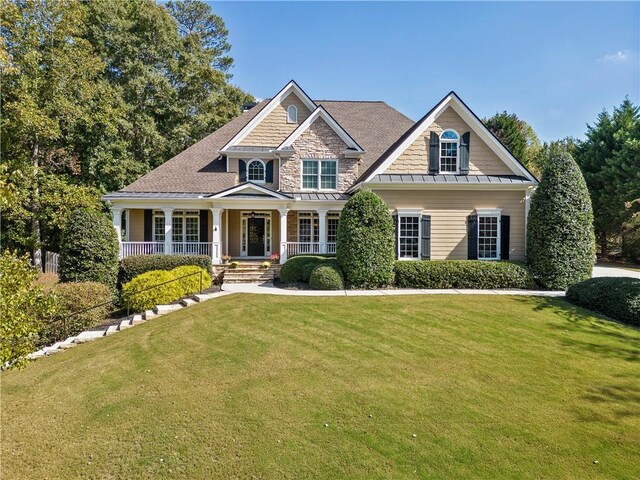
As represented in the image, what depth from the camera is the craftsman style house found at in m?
14.9

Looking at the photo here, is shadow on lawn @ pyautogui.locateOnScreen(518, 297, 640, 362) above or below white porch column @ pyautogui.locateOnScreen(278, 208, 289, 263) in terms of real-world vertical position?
below

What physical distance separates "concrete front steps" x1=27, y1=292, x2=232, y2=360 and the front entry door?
736 cm

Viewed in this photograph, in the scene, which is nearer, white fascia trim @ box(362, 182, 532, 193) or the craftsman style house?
white fascia trim @ box(362, 182, 532, 193)

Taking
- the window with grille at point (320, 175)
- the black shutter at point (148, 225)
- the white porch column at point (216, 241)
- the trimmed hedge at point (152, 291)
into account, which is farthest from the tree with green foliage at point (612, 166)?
the black shutter at point (148, 225)

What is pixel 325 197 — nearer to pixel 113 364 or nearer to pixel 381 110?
pixel 381 110

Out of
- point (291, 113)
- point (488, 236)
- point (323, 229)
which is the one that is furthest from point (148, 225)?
point (488, 236)

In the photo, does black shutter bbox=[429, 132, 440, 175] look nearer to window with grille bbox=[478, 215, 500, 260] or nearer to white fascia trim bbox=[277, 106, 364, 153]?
window with grille bbox=[478, 215, 500, 260]

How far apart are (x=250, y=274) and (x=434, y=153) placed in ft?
32.7

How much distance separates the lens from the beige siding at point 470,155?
15.1 m

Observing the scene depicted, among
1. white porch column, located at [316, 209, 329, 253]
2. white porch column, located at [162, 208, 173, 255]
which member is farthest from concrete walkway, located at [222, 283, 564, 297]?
white porch column, located at [162, 208, 173, 255]

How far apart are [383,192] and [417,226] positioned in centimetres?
213

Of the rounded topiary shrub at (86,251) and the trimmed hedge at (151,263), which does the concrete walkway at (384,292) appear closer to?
the trimmed hedge at (151,263)

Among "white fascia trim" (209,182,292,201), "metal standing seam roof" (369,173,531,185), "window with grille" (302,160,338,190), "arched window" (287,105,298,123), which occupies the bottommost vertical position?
"white fascia trim" (209,182,292,201)

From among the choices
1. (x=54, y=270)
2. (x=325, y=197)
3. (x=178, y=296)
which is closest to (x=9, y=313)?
(x=178, y=296)
